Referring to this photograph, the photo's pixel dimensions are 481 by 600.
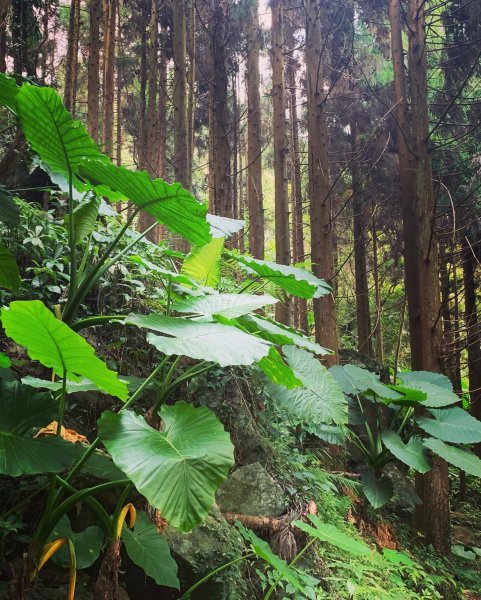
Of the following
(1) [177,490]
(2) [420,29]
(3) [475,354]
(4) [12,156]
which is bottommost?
→ (3) [475,354]

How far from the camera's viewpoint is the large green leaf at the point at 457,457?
369 cm

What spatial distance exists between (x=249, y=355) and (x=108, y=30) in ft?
33.3

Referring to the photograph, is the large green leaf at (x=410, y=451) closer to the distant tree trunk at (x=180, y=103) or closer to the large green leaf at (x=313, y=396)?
the large green leaf at (x=313, y=396)

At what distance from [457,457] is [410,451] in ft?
1.30

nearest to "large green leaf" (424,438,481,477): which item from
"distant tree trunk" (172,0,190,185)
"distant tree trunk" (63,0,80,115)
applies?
"distant tree trunk" (172,0,190,185)

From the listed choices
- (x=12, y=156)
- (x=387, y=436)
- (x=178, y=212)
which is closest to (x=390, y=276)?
(x=387, y=436)

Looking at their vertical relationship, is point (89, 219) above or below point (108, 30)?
below

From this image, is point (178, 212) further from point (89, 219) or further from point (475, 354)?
point (475, 354)

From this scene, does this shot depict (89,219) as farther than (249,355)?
Yes

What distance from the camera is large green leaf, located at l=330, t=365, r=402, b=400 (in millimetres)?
3925

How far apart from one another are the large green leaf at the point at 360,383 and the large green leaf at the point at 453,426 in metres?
0.43

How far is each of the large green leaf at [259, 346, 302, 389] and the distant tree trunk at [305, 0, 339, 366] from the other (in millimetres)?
3276

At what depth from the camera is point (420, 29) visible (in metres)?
5.09

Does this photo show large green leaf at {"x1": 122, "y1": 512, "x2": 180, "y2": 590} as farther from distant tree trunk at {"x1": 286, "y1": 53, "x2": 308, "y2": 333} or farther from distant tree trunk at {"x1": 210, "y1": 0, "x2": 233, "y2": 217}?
distant tree trunk at {"x1": 286, "y1": 53, "x2": 308, "y2": 333}
